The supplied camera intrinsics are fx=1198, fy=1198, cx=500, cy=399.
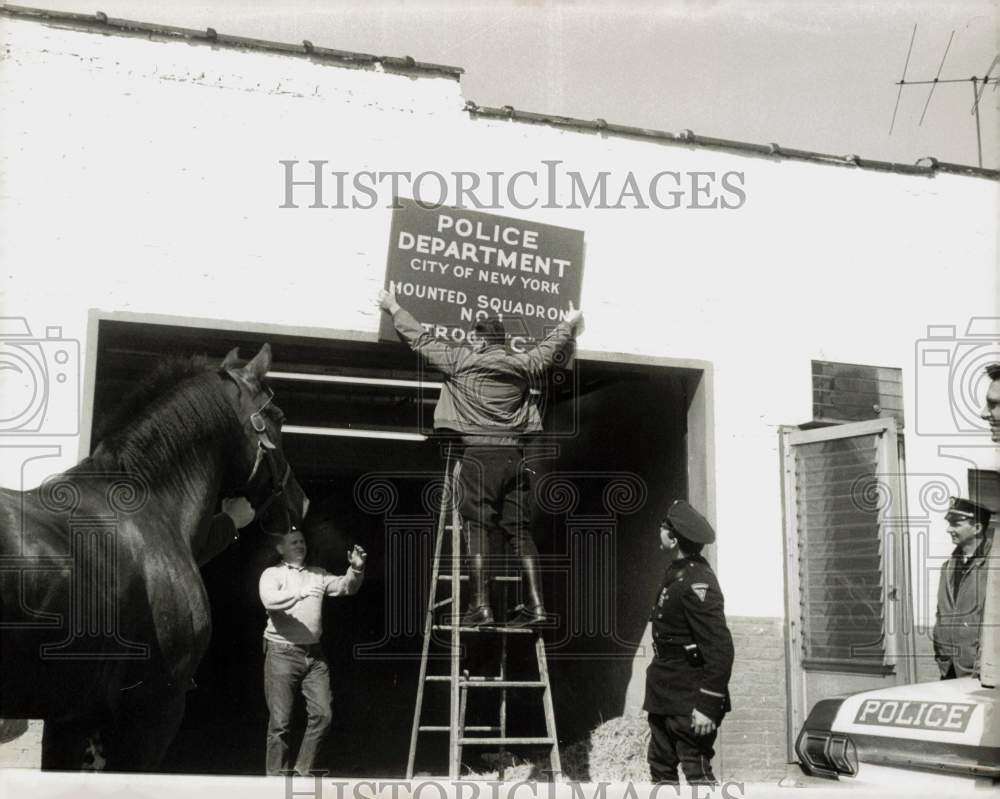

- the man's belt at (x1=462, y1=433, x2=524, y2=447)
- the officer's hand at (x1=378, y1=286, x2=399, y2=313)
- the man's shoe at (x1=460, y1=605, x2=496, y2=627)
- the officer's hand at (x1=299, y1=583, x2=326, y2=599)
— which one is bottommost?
the man's shoe at (x1=460, y1=605, x2=496, y2=627)

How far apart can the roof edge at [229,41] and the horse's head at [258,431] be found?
7.71 feet

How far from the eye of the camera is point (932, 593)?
9203 millimetres

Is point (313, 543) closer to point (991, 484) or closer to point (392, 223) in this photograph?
point (392, 223)

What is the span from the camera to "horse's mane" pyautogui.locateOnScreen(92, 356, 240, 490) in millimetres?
5957

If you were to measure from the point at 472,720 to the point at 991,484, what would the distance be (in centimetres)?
699

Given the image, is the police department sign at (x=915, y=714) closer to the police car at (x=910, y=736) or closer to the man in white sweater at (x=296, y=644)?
the police car at (x=910, y=736)

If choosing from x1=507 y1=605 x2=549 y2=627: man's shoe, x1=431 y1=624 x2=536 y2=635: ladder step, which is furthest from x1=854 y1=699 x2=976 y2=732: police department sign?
x1=431 y1=624 x2=536 y2=635: ladder step

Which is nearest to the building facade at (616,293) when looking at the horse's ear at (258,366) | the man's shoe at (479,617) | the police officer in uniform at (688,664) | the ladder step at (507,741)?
the horse's ear at (258,366)

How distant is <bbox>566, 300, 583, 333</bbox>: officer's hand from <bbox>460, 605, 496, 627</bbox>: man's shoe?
2.11 metres

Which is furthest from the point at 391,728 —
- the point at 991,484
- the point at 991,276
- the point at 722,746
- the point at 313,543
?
the point at 991,484

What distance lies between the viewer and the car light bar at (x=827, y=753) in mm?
5379

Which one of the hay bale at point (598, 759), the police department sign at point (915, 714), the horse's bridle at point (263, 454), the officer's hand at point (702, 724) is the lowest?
the hay bale at point (598, 759)

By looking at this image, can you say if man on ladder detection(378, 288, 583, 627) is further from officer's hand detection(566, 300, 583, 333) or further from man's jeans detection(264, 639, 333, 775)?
man's jeans detection(264, 639, 333, 775)

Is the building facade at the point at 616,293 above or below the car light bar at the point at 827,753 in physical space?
above
